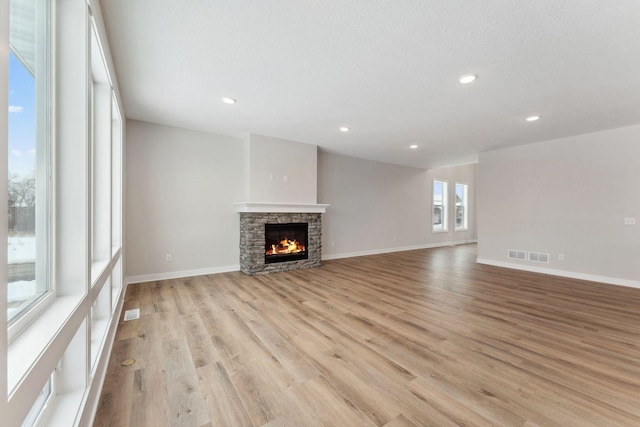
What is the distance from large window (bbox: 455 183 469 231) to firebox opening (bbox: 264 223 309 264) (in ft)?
22.1

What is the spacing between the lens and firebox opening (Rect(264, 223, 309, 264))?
512 cm

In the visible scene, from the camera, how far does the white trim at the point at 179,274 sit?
419 cm

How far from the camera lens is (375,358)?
2.09 metres

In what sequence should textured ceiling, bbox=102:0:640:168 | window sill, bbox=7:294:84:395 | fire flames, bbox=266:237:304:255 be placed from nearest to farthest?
window sill, bbox=7:294:84:395 < textured ceiling, bbox=102:0:640:168 < fire flames, bbox=266:237:304:255

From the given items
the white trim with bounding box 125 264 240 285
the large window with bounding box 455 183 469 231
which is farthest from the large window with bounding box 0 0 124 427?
the large window with bounding box 455 183 469 231

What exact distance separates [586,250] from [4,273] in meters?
6.80

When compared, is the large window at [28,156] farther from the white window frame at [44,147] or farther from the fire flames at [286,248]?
the fire flames at [286,248]

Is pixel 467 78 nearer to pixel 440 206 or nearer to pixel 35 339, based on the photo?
pixel 35 339

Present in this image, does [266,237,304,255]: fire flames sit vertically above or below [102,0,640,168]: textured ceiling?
below

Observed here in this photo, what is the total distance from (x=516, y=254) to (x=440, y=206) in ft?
12.6

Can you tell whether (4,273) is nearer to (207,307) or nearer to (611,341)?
(207,307)

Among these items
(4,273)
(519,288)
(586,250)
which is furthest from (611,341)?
(4,273)

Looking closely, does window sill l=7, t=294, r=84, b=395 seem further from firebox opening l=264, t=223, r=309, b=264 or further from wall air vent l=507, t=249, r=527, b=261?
wall air vent l=507, t=249, r=527, b=261

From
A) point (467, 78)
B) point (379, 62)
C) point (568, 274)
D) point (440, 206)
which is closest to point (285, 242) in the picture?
point (379, 62)
